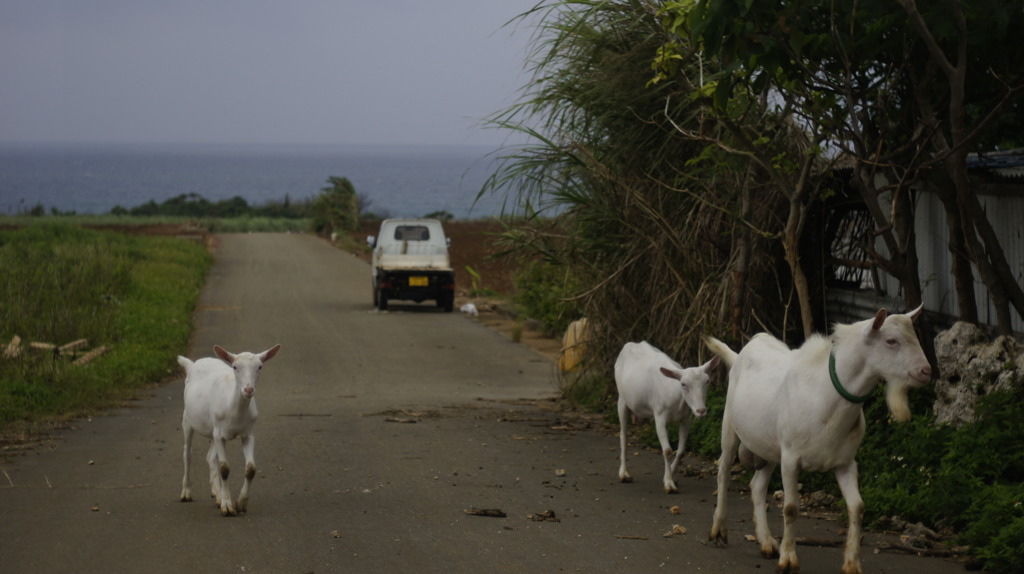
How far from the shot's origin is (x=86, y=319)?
20.7m

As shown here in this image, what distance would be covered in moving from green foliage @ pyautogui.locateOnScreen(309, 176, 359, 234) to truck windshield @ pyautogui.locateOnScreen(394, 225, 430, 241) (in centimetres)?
3057

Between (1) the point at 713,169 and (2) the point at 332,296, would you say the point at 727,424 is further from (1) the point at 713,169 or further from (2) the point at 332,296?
(2) the point at 332,296

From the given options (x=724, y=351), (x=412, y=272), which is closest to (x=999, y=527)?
(x=724, y=351)

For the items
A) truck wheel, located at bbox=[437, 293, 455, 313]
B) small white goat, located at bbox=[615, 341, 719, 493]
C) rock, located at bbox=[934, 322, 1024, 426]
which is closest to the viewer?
rock, located at bbox=[934, 322, 1024, 426]

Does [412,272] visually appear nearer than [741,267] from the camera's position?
No

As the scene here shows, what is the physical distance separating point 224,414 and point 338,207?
54501 millimetres

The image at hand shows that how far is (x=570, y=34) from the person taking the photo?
13078 millimetres

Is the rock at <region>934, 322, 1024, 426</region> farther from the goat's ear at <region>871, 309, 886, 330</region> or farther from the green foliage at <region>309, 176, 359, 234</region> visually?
the green foliage at <region>309, 176, 359, 234</region>

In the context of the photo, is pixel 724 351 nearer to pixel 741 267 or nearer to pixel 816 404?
pixel 816 404

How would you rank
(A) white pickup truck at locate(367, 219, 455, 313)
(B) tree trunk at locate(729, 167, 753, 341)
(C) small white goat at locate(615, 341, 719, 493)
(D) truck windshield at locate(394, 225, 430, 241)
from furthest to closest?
(D) truck windshield at locate(394, 225, 430, 241)
(A) white pickup truck at locate(367, 219, 455, 313)
(B) tree trunk at locate(729, 167, 753, 341)
(C) small white goat at locate(615, 341, 719, 493)

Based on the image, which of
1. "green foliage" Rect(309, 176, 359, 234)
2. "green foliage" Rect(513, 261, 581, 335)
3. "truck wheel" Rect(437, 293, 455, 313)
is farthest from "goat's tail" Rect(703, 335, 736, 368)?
"green foliage" Rect(309, 176, 359, 234)

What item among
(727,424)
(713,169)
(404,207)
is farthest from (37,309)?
(404,207)

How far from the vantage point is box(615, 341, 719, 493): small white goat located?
948 centimetres

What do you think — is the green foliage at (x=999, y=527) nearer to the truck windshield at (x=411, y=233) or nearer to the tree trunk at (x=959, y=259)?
the tree trunk at (x=959, y=259)
